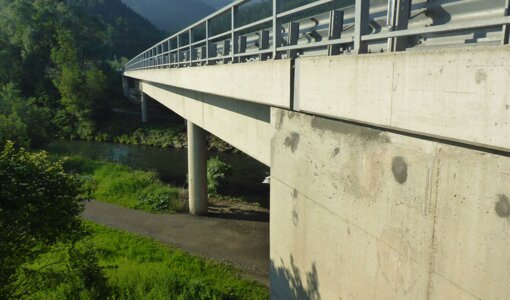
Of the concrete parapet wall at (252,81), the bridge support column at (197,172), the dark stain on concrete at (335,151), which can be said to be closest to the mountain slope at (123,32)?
the bridge support column at (197,172)

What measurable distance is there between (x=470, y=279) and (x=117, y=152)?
35.1m

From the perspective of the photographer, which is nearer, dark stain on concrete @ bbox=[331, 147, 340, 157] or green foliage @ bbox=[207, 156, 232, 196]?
dark stain on concrete @ bbox=[331, 147, 340, 157]

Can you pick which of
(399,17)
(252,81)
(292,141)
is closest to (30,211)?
(252,81)

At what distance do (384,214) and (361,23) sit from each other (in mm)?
1996

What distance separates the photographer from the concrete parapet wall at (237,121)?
762 centimetres

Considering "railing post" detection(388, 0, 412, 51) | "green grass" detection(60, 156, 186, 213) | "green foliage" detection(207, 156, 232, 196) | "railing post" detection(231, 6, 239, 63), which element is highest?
"railing post" detection(231, 6, 239, 63)

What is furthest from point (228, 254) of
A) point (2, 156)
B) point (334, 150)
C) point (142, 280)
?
point (334, 150)

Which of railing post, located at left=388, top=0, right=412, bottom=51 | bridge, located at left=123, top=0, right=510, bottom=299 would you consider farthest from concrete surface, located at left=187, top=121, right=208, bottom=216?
railing post, located at left=388, top=0, right=412, bottom=51

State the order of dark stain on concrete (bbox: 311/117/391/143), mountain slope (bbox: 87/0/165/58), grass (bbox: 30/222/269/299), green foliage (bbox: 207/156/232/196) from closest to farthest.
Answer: dark stain on concrete (bbox: 311/117/391/143) → grass (bbox: 30/222/269/299) → green foliage (bbox: 207/156/232/196) → mountain slope (bbox: 87/0/165/58)

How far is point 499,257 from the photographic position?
2.79 m

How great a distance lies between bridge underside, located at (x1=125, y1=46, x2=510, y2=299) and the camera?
9.30 feet

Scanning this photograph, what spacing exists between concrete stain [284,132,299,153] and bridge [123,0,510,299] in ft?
0.09

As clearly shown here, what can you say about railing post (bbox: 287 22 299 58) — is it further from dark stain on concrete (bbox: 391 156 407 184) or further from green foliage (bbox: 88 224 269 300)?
green foliage (bbox: 88 224 269 300)

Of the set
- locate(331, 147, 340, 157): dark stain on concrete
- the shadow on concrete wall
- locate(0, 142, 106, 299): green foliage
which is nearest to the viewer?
locate(331, 147, 340, 157): dark stain on concrete
